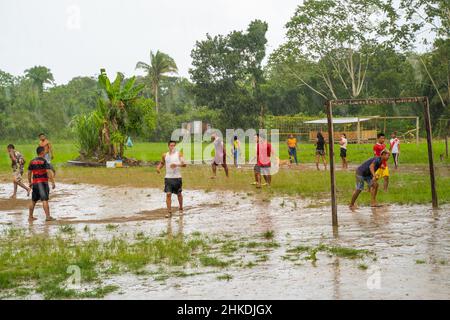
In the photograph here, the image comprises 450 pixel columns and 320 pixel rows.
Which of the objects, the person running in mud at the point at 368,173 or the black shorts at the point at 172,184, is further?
the black shorts at the point at 172,184

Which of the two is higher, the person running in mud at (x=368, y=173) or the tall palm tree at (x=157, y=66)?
the tall palm tree at (x=157, y=66)

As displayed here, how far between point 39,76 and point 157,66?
18.5m

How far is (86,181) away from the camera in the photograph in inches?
998

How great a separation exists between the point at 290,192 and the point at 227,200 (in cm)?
201

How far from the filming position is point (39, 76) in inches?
3364

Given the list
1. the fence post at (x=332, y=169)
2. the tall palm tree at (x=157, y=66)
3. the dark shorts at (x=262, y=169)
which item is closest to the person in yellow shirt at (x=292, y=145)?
the dark shorts at (x=262, y=169)

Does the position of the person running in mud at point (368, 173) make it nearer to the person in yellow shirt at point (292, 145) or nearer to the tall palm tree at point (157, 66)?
the person in yellow shirt at point (292, 145)

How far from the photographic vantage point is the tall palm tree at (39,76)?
85.2 meters

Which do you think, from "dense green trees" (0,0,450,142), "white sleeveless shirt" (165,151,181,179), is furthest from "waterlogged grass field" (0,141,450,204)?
"dense green trees" (0,0,450,142)

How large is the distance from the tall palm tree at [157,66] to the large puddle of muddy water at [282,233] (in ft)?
183

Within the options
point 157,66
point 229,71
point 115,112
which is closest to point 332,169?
point 115,112

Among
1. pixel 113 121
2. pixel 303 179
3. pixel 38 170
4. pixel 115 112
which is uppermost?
pixel 115 112

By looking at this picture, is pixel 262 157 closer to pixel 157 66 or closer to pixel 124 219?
pixel 124 219
